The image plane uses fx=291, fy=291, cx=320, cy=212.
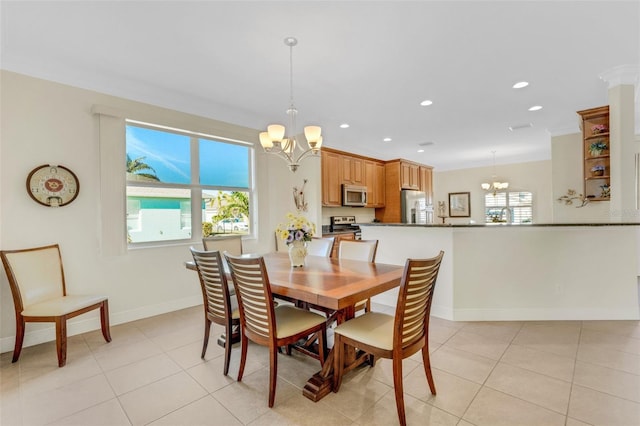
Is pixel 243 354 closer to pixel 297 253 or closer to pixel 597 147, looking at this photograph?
pixel 297 253

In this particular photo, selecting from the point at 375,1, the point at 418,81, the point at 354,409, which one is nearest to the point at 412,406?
the point at 354,409

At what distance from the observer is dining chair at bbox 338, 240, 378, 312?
281 centimetres

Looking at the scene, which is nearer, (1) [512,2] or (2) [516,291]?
(1) [512,2]

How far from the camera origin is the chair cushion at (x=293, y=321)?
6.43 feet

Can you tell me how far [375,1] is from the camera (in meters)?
2.05

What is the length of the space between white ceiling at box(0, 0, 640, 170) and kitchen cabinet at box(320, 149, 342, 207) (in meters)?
1.31

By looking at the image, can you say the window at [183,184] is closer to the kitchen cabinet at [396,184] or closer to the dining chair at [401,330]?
the dining chair at [401,330]

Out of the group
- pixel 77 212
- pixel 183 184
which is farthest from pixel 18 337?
pixel 183 184

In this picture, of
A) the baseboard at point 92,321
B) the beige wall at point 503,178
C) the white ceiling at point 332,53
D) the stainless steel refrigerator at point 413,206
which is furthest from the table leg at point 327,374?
the beige wall at point 503,178

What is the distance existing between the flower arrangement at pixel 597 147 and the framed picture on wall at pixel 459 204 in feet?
15.1

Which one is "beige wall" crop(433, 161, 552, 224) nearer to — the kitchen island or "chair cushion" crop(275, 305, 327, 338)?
the kitchen island

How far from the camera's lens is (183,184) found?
151 inches

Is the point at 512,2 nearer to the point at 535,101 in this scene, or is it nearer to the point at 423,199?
the point at 535,101

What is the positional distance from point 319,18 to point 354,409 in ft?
9.01
